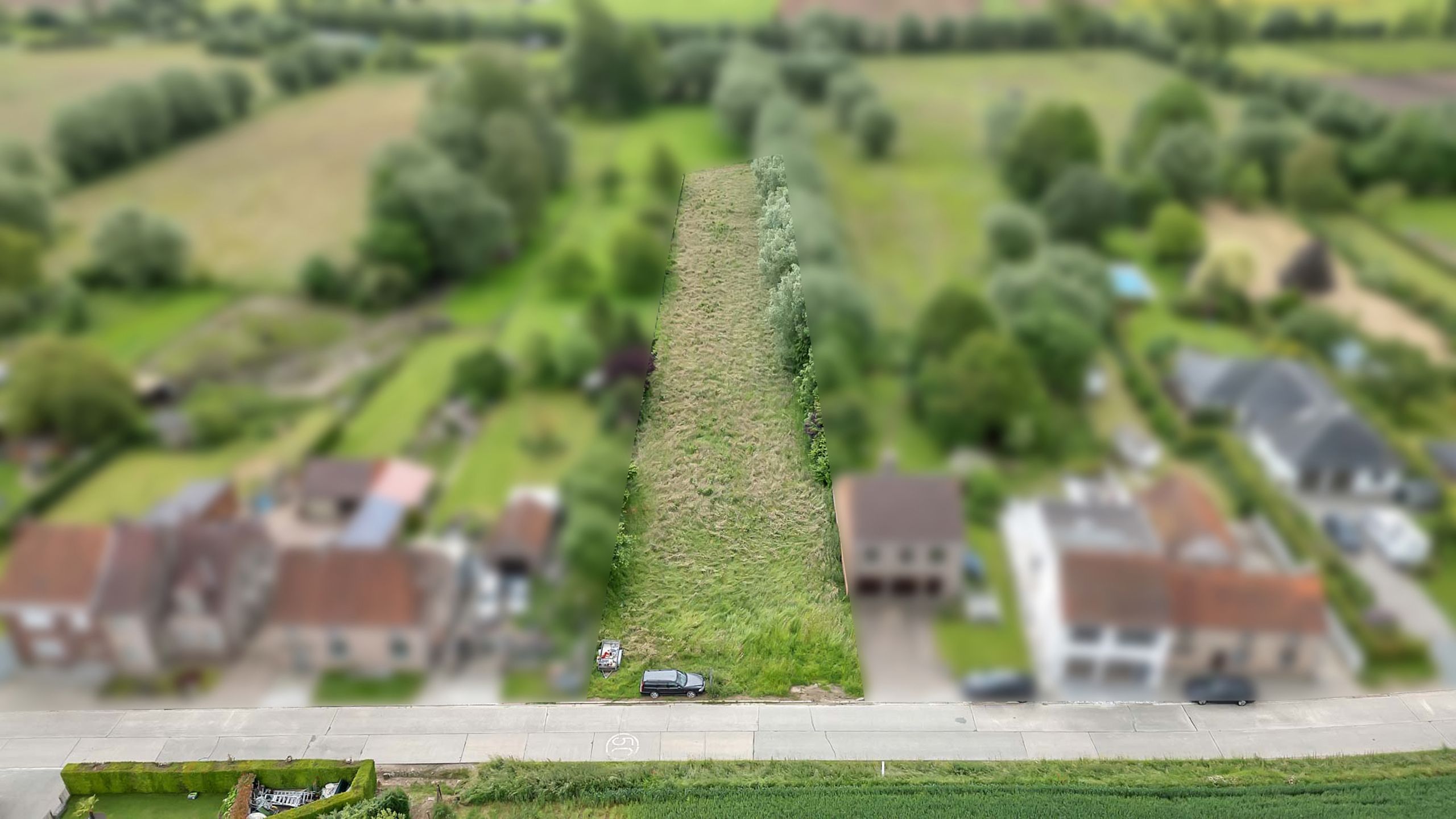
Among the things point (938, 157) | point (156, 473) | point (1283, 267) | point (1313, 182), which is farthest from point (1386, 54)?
point (156, 473)

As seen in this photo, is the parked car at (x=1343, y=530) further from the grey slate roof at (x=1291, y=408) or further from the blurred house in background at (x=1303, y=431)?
the grey slate roof at (x=1291, y=408)

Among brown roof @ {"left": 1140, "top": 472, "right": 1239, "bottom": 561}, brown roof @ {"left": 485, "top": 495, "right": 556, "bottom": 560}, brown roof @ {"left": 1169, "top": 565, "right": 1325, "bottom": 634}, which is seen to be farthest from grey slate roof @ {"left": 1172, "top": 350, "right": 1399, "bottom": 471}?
brown roof @ {"left": 485, "top": 495, "right": 556, "bottom": 560}

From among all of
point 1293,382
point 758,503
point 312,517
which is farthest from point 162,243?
point 1293,382

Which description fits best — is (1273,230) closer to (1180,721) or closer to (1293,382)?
(1293,382)

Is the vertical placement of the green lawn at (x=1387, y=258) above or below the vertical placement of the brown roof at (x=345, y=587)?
above

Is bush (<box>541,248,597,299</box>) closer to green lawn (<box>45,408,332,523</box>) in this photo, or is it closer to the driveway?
green lawn (<box>45,408,332,523</box>)

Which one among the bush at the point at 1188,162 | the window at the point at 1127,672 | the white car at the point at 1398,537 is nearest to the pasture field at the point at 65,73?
the window at the point at 1127,672
